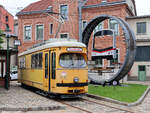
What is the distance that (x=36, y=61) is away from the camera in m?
17.2

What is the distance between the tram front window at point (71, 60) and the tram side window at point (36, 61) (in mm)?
2283

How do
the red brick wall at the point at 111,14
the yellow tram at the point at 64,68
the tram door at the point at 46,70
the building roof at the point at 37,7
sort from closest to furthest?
1. the yellow tram at the point at 64,68
2. the tram door at the point at 46,70
3. the red brick wall at the point at 111,14
4. the building roof at the point at 37,7

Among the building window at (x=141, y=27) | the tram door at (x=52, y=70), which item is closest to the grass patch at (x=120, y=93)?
the tram door at (x=52, y=70)

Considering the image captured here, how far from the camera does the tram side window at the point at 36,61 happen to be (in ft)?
53.1

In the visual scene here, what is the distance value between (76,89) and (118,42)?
64.7 feet

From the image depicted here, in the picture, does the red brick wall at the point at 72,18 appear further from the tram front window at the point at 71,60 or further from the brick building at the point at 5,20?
the brick building at the point at 5,20

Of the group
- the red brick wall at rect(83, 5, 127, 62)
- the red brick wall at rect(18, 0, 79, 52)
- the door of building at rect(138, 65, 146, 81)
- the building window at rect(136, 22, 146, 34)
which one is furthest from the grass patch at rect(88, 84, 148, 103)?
the red brick wall at rect(18, 0, 79, 52)

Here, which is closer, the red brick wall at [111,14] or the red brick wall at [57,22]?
the red brick wall at [111,14]

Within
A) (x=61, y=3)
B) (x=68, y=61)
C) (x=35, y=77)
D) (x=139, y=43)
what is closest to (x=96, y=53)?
(x=35, y=77)

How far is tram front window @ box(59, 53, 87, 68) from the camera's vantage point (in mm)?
14102

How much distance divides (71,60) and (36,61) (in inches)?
148

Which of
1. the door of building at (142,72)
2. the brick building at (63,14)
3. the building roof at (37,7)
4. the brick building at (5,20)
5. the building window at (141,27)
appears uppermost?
the brick building at (5,20)

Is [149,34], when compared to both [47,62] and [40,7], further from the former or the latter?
[47,62]

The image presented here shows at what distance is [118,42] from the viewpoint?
3259 cm
